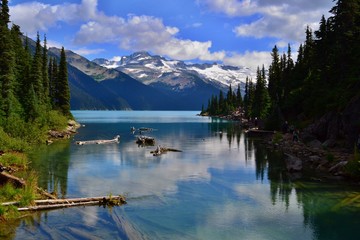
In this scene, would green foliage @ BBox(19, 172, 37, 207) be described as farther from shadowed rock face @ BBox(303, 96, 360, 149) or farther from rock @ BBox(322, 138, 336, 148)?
rock @ BBox(322, 138, 336, 148)

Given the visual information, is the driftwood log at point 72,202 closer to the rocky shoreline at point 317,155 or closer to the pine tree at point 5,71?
the rocky shoreline at point 317,155

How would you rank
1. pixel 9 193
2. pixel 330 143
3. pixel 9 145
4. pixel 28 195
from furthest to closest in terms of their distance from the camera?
pixel 330 143 → pixel 9 145 → pixel 9 193 → pixel 28 195

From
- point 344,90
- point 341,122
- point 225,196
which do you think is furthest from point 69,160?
point 344,90

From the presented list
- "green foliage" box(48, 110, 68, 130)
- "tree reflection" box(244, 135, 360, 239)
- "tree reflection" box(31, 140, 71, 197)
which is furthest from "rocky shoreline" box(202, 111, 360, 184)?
"green foliage" box(48, 110, 68, 130)

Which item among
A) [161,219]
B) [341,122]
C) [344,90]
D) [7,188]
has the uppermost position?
[344,90]

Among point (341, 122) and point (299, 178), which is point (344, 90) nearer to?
point (341, 122)

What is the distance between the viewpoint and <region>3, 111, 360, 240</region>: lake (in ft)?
70.0

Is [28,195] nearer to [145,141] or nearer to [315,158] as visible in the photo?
[315,158]

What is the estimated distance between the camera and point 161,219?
23.7m

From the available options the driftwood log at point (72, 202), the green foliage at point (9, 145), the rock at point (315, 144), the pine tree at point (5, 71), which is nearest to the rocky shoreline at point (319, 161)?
the rock at point (315, 144)

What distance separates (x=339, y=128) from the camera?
161 ft

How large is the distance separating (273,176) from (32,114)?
48507mm

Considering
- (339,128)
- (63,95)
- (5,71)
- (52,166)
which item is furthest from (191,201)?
(63,95)

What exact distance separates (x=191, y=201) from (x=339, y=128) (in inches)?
1170
